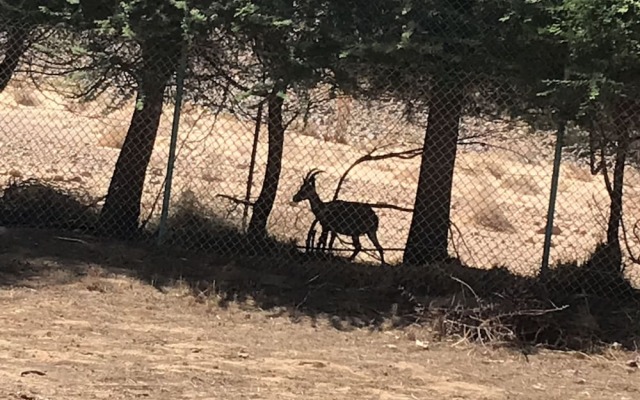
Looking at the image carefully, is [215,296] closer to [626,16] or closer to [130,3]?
[130,3]

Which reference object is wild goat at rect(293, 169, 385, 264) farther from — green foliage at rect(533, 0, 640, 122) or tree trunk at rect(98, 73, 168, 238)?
green foliage at rect(533, 0, 640, 122)

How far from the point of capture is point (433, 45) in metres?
8.28

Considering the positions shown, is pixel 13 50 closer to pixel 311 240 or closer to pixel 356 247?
pixel 311 240

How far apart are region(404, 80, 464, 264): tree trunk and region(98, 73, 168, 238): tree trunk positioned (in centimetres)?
264

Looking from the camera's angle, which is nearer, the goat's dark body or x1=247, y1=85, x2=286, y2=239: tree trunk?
the goat's dark body

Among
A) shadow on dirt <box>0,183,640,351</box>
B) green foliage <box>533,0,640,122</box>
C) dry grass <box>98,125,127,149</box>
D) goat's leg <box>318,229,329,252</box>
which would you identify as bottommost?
shadow on dirt <box>0,183,640,351</box>

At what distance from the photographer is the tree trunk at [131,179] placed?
9969 mm

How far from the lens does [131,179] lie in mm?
10125

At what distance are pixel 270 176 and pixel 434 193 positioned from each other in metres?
1.70

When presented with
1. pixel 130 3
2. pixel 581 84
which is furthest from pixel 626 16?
pixel 130 3

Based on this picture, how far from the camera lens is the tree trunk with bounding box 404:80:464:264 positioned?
926cm

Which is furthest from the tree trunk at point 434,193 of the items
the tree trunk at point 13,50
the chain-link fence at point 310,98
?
the tree trunk at point 13,50

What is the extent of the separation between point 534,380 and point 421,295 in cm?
186

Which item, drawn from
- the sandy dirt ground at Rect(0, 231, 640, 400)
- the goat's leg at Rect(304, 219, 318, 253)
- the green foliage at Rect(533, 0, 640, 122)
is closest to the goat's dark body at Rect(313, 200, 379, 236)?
the goat's leg at Rect(304, 219, 318, 253)
